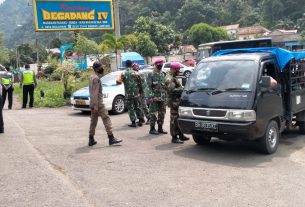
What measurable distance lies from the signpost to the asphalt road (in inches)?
524

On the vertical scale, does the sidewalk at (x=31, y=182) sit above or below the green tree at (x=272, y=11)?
below

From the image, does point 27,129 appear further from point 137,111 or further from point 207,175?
point 207,175

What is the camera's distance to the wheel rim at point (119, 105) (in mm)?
13344

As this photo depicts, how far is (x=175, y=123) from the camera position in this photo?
8547 mm

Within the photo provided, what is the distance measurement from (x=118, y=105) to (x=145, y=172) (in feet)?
23.6

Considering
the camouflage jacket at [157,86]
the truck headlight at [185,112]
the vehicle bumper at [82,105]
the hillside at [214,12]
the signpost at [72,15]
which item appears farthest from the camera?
the hillside at [214,12]

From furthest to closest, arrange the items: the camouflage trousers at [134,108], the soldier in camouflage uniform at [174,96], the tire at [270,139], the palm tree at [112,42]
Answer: the palm tree at [112,42], the camouflage trousers at [134,108], the soldier in camouflage uniform at [174,96], the tire at [270,139]

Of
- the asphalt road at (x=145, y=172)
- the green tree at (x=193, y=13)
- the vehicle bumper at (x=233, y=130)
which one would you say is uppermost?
the green tree at (x=193, y=13)

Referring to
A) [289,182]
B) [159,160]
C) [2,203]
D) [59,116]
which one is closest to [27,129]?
[59,116]

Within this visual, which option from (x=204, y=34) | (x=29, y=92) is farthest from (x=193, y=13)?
(x=29, y=92)

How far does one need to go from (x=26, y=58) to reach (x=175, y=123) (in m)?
79.5

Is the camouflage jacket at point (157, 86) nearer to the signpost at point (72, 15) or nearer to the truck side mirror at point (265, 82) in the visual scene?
the truck side mirror at point (265, 82)

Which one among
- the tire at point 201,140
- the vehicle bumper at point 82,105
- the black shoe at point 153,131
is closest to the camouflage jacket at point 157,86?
the black shoe at point 153,131

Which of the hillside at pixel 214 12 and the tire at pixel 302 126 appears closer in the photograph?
the tire at pixel 302 126
